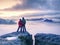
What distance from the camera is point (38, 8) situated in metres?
4.07

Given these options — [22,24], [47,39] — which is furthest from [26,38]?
[47,39]

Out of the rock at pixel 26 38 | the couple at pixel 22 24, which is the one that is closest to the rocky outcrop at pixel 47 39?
the rock at pixel 26 38

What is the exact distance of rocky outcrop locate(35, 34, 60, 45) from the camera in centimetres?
379

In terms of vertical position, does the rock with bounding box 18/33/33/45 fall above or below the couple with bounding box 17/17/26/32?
below

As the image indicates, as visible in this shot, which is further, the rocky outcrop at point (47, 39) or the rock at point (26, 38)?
the rocky outcrop at point (47, 39)

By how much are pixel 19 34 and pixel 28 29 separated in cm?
28

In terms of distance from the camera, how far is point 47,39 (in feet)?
12.5

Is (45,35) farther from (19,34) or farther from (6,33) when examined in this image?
(6,33)

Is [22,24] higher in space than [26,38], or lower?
higher

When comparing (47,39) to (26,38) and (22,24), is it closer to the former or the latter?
(26,38)

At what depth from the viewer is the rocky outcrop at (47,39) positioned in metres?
3.79

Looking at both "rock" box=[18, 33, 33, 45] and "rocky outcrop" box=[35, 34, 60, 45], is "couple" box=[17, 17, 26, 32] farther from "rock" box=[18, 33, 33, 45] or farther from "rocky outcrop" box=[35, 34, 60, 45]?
"rocky outcrop" box=[35, 34, 60, 45]

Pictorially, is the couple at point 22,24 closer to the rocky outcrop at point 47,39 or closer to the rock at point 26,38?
the rock at point 26,38

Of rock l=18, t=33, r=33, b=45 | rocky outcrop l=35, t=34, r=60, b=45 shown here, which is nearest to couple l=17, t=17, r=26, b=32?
rock l=18, t=33, r=33, b=45
